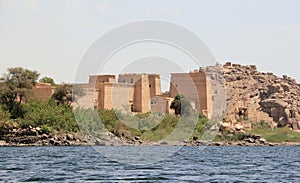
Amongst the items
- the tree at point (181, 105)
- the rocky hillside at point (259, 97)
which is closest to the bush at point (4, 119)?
the tree at point (181, 105)

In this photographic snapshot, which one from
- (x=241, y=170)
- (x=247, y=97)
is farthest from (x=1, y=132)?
(x=247, y=97)

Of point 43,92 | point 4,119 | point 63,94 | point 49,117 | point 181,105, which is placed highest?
point 43,92

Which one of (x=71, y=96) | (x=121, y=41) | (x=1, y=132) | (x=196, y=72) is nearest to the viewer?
(x=121, y=41)

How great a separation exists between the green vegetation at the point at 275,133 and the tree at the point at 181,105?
10490 millimetres

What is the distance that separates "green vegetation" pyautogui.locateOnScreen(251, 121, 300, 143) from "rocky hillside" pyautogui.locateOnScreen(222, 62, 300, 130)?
2530mm

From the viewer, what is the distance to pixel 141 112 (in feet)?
303

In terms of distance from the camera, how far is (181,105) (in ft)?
307

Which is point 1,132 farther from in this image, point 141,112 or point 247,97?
point 247,97

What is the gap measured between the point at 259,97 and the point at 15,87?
50371 millimetres

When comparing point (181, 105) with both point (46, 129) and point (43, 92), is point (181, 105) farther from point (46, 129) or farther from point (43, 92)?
point (46, 129)

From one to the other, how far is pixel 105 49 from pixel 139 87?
53011 millimetres

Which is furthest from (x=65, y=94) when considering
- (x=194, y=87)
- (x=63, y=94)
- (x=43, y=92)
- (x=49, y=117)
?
(x=194, y=87)

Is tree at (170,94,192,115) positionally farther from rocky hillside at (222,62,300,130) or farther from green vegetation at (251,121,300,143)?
green vegetation at (251,121,300,143)

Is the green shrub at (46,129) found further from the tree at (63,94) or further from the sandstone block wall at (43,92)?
the sandstone block wall at (43,92)
